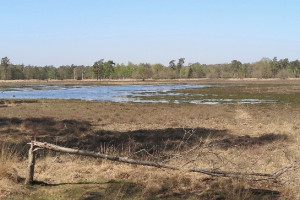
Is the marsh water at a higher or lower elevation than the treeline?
lower

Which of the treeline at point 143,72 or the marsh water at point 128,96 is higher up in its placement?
the treeline at point 143,72

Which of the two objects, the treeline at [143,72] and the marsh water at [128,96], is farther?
the treeline at [143,72]

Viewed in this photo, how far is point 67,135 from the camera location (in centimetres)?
1839

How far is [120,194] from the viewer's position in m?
6.36

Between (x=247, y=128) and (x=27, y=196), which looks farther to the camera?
(x=247, y=128)

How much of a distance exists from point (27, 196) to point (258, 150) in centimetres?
1050

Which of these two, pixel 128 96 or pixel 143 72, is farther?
pixel 143 72

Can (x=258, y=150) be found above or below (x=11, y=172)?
below

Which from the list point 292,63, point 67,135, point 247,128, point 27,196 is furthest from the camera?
point 292,63

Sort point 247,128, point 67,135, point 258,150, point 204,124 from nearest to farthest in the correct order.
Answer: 1. point 258,150
2. point 67,135
3. point 247,128
4. point 204,124

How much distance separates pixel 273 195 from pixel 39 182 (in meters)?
4.61

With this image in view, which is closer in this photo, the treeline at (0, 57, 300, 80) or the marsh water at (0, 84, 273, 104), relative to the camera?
the marsh water at (0, 84, 273, 104)

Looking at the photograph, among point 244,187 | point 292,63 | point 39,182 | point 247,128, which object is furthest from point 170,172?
point 292,63

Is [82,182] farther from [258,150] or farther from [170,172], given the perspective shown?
[258,150]
